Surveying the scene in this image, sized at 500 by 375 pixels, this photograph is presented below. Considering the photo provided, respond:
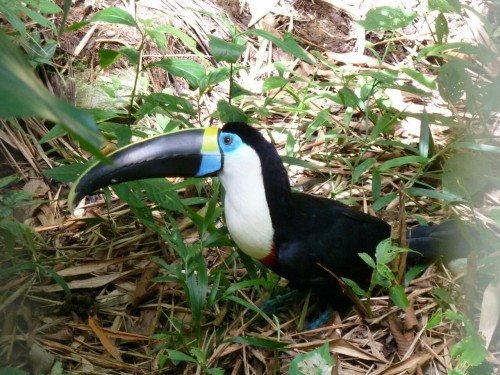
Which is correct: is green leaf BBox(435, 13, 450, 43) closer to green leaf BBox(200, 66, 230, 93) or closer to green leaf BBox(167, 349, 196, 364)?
green leaf BBox(200, 66, 230, 93)

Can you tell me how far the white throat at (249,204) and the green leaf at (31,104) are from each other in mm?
1993

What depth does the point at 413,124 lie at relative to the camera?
373 cm

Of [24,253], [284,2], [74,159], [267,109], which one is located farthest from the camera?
[284,2]

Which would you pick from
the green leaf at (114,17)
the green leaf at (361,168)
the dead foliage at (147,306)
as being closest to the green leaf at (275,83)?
the dead foliage at (147,306)

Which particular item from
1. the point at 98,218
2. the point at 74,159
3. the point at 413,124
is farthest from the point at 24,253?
the point at 413,124

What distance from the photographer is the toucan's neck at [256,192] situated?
8.71 ft

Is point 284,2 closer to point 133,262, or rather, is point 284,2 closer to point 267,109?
point 267,109

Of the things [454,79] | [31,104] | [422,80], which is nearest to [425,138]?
[454,79]

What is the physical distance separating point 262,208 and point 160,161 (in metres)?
0.43

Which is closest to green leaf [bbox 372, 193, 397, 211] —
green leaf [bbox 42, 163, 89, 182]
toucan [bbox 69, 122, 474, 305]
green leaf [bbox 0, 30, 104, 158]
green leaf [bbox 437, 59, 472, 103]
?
toucan [bbox 69, 122, 474, 305]

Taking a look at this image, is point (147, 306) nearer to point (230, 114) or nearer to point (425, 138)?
point (230, 114)

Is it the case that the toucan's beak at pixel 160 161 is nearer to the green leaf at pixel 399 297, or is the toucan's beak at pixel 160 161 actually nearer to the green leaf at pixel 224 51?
the green leaf at pixel 224 51

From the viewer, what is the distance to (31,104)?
2.06 ft

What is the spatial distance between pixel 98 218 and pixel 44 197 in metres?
0.44
